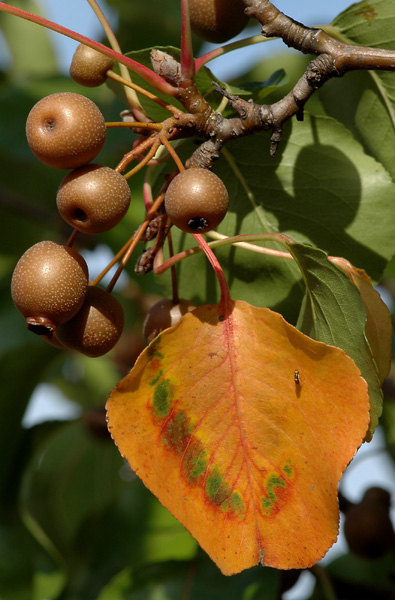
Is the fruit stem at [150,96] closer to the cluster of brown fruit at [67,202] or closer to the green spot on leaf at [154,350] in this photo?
the cluster of brown fruit at [67,202]

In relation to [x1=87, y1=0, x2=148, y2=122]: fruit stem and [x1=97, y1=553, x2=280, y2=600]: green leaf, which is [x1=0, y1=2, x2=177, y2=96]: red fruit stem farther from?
[x1=97, y1=553, x2=280, y2=600]: green leaf

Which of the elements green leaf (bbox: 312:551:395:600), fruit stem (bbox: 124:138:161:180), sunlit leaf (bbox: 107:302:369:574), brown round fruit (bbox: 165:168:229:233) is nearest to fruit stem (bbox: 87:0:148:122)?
fruit stem (bbox: 124:138:161:180)

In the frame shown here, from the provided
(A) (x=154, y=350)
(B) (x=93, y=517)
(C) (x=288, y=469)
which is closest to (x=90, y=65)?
(A) (x=154, y=350)

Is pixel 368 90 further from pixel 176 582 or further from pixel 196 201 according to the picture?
pixel 176 582

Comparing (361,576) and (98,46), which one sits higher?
(98,46)

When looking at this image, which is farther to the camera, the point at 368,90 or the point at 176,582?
the point at 176,582

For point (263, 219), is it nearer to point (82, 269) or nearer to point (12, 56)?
point (82, 269)
